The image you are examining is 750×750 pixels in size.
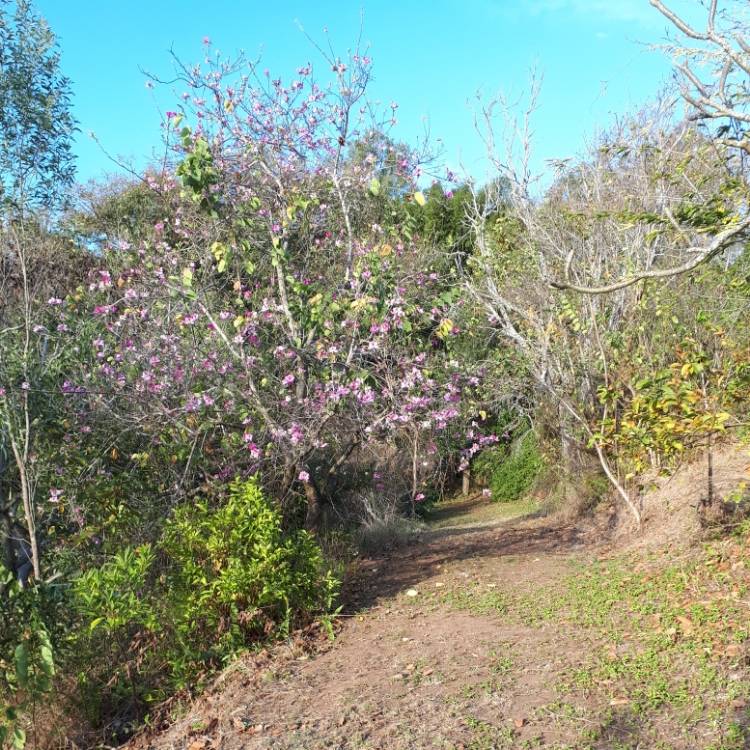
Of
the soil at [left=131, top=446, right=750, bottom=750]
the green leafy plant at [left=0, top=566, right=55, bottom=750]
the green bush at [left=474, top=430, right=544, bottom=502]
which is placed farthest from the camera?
the green bush at [left=474, top=430, right=544, bottom=502]

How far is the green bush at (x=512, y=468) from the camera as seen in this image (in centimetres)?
1419

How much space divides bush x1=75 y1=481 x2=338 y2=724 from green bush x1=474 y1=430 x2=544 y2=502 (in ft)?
30.9

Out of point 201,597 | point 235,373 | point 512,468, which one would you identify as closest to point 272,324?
point 235,373

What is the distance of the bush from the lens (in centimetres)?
409

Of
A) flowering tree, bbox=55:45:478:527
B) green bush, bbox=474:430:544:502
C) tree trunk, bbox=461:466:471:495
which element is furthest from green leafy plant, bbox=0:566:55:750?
tree trunk, bbox=461:466:471:495

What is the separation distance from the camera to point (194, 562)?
4.66 metres

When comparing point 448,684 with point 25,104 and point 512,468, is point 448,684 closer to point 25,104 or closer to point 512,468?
point 25,104

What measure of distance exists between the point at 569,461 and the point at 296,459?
4.46 meters

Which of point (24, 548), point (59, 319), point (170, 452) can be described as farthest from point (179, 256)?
point (24, 548)

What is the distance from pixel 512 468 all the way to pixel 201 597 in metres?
10.9

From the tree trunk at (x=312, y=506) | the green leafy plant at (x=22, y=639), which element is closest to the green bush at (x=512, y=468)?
the tree trunk at (x=312, y=506)

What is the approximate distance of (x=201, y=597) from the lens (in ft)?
14.3

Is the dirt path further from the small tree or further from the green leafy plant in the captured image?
the small tree

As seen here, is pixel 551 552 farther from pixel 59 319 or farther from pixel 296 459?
pixel 59 319
